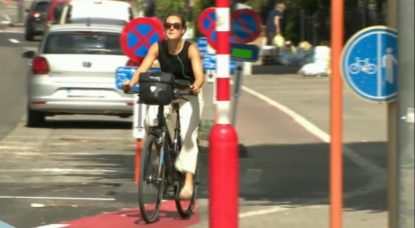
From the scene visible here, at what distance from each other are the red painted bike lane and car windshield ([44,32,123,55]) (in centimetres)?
741

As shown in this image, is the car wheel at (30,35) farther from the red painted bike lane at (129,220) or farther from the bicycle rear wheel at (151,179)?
the bicycle rear wheel at (151,179)

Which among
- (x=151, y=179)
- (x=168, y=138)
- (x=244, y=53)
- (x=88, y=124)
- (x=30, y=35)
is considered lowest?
(x=30, y=35)

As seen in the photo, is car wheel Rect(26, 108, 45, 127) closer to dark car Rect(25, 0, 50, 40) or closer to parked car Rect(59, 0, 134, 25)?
parked car Rect(59, 0, 134, 25)

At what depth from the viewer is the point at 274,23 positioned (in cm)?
3516

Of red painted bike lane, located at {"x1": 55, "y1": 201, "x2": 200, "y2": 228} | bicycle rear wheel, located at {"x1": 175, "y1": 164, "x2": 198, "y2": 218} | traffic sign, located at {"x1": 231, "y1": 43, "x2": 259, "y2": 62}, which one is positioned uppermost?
traffic sign, located at {"x1": 231, "y1": 43, "x2": 259, "y2": 62}

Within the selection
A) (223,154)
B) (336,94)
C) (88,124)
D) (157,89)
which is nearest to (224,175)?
(223,154)

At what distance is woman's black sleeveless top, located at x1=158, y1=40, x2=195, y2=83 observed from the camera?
10.5 metres

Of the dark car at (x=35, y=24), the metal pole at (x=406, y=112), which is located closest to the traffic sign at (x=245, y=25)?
the metal pole at (x=406, y=112)

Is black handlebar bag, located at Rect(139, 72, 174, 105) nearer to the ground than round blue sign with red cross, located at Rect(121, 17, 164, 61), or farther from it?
nearer to the ground

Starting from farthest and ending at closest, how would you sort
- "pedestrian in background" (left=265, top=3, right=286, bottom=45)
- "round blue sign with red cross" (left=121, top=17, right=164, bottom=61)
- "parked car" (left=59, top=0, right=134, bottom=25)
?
1. "pedestrian in background" (left=265, top=3, right=286, bottom=45)
2. "parked car" (left=59, top=0, right=134, bottom=25)
3. "round blue sign with red cross" (left=121, top=17, right=164, bottom=61)

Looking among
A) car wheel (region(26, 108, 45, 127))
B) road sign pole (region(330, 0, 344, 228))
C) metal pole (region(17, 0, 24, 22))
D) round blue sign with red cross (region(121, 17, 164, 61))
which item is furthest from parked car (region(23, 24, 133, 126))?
metal pole (region(17, 0, 24, 22))

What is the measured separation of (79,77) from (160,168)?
8.06 meters

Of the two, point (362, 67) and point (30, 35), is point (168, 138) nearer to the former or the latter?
Result: point (362, 67)

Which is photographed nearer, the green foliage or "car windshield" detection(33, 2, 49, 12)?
the green foliage
